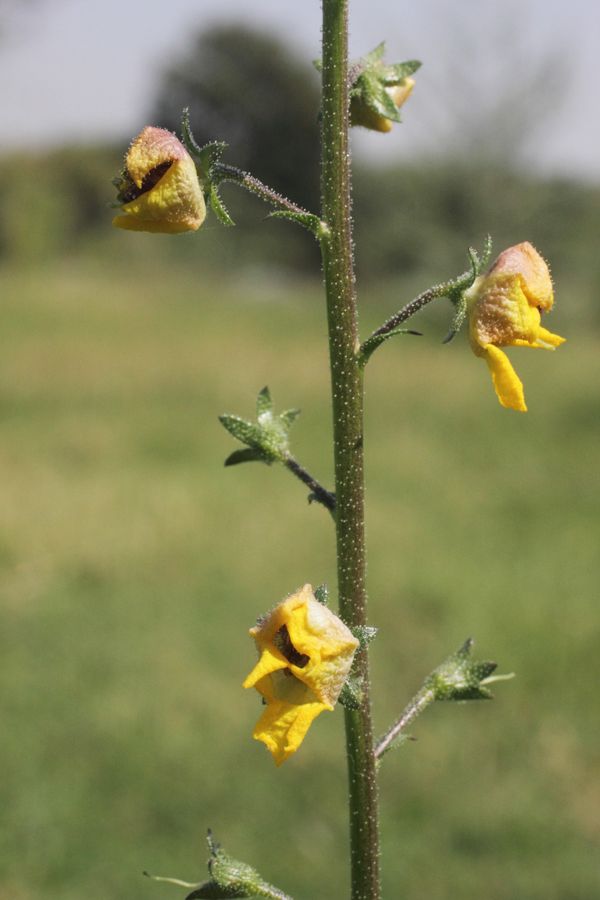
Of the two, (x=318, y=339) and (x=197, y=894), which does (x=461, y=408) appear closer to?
(x=318, y=339)

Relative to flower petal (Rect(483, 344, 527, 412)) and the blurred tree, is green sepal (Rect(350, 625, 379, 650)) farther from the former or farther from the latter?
the blurred tree

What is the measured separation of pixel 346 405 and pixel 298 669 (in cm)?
43

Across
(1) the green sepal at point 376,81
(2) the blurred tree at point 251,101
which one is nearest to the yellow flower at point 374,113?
(1) the green sepal at point 376,81

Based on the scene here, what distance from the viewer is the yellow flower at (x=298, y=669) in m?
1.19

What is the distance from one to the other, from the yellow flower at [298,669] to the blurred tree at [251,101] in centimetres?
3139

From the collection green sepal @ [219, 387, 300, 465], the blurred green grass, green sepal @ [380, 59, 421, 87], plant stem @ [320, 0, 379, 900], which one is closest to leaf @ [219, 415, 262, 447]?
green sepal @ [219, 387, 300, 465]

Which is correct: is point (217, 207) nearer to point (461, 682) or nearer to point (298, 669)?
point (298, 669)

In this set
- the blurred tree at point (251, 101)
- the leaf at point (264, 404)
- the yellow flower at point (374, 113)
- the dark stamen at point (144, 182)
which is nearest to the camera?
the dark stamen at point (144, 182)

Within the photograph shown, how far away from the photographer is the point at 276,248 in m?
31.3

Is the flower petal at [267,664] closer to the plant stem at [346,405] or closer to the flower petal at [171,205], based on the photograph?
the plant stem at [346,405]

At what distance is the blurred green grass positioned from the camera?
515 cm

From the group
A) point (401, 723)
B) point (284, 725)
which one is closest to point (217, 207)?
point (284, 725)

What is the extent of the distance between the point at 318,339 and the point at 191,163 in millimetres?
18162

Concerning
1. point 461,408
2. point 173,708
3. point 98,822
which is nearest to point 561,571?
point 173,708
